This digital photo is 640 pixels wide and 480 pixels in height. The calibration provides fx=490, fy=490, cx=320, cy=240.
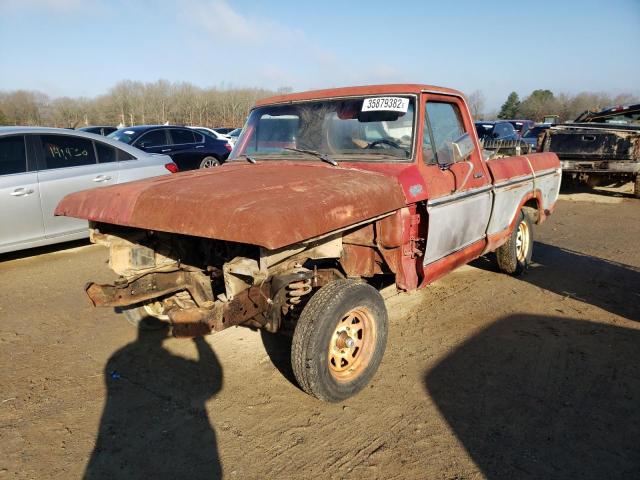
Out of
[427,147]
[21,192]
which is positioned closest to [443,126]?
[427,147]

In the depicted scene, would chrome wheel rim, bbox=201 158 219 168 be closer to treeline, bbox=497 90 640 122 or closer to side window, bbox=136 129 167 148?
side window, bbox=136 129 167 148

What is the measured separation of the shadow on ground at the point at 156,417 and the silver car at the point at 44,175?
270cm

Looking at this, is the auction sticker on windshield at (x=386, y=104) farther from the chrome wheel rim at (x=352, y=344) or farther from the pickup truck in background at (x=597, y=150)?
the pickup truck in background at (x=597, y=150)

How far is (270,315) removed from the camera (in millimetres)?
3045

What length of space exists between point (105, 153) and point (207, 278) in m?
4.03

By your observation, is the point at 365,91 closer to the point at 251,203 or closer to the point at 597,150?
the point at 251,203

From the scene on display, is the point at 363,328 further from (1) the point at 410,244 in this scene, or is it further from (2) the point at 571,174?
(2) the point at 571,174

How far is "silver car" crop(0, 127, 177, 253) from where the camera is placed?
562cm

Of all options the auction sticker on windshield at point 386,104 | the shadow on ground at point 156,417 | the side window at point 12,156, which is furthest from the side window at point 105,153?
the auction sticker on windshield at point 386,104

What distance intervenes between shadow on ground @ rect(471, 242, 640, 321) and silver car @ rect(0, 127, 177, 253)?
16.5 feet

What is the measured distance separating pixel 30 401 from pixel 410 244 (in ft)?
9.21

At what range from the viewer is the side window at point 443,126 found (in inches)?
157

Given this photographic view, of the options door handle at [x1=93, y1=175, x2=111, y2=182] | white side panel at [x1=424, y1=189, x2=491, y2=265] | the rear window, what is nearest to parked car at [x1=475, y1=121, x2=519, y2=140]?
the rear window

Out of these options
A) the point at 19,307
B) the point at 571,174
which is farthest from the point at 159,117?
the point at 19,307
